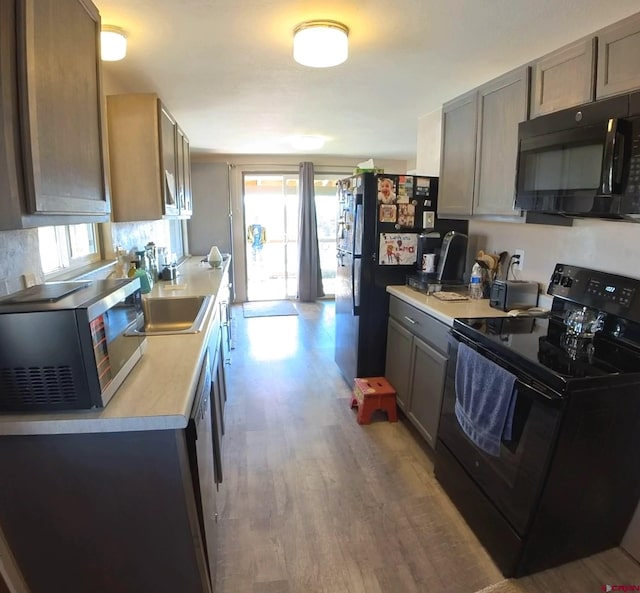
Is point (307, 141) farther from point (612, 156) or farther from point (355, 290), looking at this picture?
point (612, 156)

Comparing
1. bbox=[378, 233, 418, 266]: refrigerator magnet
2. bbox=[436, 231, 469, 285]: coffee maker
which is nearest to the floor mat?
bbox=[378, 233, 418, 266]: refrigerator magnet

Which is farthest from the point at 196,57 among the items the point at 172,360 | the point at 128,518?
the point at 128,518

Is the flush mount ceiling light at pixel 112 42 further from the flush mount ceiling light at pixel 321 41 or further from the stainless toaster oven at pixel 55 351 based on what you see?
the stainless toaster oven at pixel 55 351

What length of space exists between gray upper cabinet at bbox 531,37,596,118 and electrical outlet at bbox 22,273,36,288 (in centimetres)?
232

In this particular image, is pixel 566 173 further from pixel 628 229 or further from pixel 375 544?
pixel 375 544

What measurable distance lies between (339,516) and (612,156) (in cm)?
192

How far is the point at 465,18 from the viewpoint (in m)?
1.71

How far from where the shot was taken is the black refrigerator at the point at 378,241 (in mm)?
2875

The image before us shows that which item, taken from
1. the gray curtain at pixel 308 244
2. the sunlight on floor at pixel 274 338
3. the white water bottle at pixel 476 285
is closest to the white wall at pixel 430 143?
the white water bottle at pixel 476 285

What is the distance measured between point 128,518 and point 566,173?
81.7 inches

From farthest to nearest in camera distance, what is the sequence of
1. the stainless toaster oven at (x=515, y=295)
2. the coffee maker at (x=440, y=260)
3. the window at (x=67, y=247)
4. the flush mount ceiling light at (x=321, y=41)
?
the coffee maker at (x=440, y=260)
the stainless toaster oven at (x=515, y=295)
the window at (x=67, y=247)
the flush mount ceiling light at (x=321, y=41)

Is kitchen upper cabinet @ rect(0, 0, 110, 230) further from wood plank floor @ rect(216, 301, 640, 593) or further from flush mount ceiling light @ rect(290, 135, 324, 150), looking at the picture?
flush mount ceiling light @ rect(290, 135, 324, 150)

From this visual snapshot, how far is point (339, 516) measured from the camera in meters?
1.97

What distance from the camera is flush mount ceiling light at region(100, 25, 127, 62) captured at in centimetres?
179
